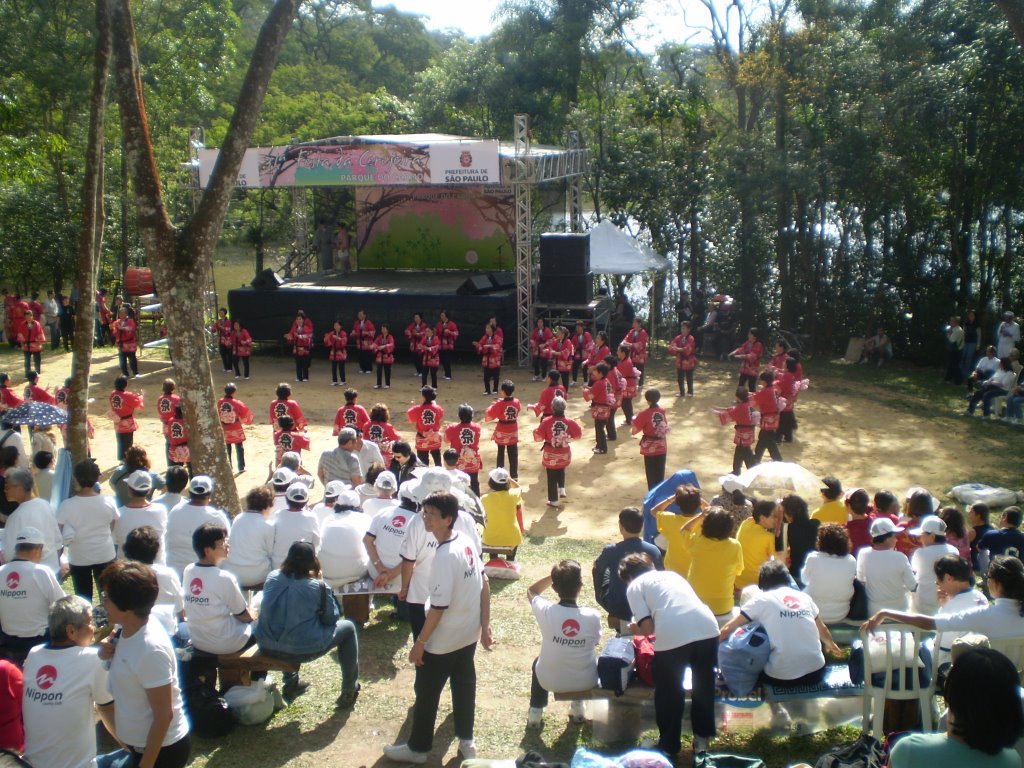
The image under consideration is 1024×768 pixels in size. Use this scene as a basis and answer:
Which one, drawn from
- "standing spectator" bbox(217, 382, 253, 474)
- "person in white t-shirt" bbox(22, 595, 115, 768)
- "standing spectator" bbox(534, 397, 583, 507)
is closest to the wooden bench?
"person in white t-shirt" bbox(22, 595, 115, 768)

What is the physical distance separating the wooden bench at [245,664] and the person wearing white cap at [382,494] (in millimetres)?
1749

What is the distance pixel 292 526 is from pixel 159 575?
3.36ft

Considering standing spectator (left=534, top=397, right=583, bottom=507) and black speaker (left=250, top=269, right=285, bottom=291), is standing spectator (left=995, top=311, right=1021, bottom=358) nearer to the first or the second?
standing spectator (left=534, top=397, right=583, bottom=507)

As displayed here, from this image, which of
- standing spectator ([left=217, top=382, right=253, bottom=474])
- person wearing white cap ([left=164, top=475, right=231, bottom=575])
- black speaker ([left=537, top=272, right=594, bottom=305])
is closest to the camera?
person wearing white cap ([left=164, top=475, right=231, bottom=575])

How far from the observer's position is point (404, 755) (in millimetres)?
5000

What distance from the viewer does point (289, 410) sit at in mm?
10961

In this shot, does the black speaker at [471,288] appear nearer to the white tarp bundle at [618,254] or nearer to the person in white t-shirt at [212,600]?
the white tarp bundle at [618,254]

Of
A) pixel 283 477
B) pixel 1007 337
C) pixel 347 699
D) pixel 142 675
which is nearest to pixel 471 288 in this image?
pixel 1007 337

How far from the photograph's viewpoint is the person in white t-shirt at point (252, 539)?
6.12 metres

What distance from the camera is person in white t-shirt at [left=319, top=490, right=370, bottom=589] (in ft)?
21.3

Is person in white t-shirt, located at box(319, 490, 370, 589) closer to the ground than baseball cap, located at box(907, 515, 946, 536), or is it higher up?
closer to the ground

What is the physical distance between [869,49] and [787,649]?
16273mm

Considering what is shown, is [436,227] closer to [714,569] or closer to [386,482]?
[386,482]

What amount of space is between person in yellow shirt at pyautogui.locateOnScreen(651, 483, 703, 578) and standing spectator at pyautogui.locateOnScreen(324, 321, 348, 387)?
10.5 meters
